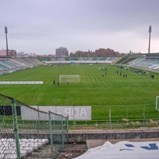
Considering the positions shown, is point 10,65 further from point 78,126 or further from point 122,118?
point 78,126

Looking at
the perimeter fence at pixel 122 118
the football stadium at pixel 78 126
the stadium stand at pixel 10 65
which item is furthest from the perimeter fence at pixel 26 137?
the stadium stand at pixel 10 65

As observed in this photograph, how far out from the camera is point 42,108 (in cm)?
1753

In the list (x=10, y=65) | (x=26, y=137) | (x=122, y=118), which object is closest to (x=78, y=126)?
(x=122, y=118)

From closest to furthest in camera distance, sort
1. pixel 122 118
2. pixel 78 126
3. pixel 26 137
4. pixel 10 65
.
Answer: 1. pixel 26 137
2. pixel 78 126
3. pixel 122 118
4. pixel 10 65

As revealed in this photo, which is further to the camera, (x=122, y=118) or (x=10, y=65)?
(x=10, y=65)

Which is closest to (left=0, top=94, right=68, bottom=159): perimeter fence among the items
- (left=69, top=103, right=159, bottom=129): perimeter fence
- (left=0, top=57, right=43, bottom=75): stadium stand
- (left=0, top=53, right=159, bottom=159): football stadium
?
(left=0, top=53, right=159, bottom=159): football stadium

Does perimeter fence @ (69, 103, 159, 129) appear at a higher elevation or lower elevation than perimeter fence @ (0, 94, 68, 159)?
lower

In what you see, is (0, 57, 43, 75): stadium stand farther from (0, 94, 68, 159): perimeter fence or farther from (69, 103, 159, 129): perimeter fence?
(0, 94, 68, 159): perimeter fence

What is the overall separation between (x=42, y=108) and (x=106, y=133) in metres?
6.27

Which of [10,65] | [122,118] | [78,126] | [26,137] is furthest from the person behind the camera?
[10,65]

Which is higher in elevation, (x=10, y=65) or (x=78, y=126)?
(x=10, y=65)

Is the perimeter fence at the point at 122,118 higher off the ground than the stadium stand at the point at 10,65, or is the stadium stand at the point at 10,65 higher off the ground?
the stadium stand at the point at 10,65

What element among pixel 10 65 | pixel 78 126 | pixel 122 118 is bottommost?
pixel 122 118

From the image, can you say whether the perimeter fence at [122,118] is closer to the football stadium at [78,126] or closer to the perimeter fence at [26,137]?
the football stadium at [78,126]
